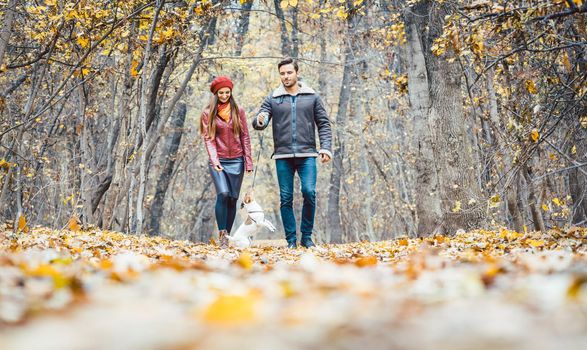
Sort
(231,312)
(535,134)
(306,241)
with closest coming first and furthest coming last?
(231,312), (535,134), (306,241)

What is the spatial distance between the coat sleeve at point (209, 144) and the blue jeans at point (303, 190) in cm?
78

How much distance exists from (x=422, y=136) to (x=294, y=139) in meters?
2.11

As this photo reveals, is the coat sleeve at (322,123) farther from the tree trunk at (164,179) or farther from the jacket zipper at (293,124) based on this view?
the tree trunk at (164,179)

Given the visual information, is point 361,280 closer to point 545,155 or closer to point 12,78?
point 545,155

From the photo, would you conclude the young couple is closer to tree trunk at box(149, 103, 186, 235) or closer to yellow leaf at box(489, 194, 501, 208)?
yellow leaf at box(489, 194, 501, 208)

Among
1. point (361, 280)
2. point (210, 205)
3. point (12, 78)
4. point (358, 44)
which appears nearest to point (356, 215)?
point (210, 205)

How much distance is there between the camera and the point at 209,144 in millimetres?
8406

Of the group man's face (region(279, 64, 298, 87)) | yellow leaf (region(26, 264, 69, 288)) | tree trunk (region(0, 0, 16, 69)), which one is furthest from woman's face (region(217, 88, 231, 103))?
yellow leaf (region(26, 264, 69, 288))

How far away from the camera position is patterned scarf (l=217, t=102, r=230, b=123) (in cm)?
862

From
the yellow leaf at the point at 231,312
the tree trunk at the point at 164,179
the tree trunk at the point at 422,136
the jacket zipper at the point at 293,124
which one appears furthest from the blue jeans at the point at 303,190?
the tree trunk at the point at 164,179

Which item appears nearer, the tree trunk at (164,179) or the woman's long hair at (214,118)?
the woman's long hair at (214,118)

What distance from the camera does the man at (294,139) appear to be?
8.34 m

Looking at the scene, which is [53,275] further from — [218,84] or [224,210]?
[218,84]

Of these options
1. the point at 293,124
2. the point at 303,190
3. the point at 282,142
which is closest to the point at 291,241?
the point at 303,190
